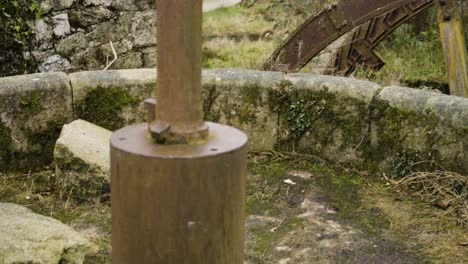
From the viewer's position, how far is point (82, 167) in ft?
11.5

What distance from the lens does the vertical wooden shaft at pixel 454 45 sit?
4.43m

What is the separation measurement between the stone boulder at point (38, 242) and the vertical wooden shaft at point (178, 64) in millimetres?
1134

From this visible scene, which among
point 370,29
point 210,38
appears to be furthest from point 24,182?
point 210,38

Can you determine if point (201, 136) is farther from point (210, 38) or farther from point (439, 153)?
point (210, 38)

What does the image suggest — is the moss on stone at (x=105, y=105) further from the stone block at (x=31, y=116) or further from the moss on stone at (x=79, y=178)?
the moss on stone at (x=79, y=178)

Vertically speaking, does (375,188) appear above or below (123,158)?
below

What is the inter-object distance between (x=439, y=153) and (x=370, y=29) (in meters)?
2.34

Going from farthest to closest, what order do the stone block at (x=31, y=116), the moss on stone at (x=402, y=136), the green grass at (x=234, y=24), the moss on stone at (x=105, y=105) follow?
the green grass at (x=234, y=24) < the moss on stone at (x=105, y=105) < the stone block at (x=31, y=116) < the moss on stone at (x=402, y=136)

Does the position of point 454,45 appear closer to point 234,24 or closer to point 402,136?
point 402,136

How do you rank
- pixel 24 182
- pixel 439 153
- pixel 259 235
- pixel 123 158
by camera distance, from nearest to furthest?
pixel 123 158
pixel 259 235
pixel 439 153
pixel 24 182

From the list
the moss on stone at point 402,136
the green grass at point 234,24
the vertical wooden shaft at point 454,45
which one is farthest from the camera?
the green grass at point 234,24

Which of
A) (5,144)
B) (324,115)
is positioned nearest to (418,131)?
(324,115)

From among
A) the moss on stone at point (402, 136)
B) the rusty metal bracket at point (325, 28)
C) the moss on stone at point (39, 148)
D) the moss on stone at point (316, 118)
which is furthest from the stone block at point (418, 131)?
the moss on stone at point (39, 148)

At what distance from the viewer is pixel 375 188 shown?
3705 millimetres
